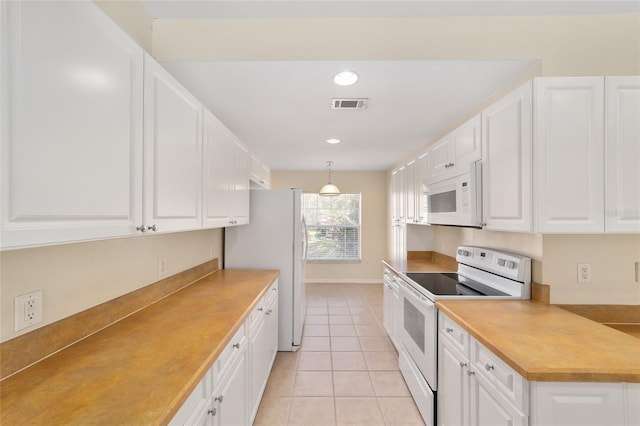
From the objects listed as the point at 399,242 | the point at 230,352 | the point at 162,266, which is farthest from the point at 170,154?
the point at 399,242

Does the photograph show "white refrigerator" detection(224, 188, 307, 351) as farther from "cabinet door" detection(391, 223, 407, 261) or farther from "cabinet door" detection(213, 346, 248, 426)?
"cabinet door" detection(391, 223, 407, 261)

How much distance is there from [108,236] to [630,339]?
2238 mm

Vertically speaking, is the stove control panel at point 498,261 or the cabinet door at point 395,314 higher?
the stove control panel at point 498,261

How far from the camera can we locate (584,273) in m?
1.79

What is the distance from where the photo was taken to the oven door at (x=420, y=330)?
1.95 metres

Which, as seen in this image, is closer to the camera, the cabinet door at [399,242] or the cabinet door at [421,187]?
the cabinet door at [421,187]

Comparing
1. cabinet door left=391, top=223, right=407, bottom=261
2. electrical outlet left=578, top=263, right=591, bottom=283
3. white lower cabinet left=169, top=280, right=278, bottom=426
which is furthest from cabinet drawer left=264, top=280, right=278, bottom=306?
electrical outlet left=578, top=263, right=591, bottom=283

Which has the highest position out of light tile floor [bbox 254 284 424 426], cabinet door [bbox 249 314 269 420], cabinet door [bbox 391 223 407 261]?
cabinet door [bbox 391 223 407 261]

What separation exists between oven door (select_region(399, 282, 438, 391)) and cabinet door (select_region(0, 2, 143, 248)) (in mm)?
1853

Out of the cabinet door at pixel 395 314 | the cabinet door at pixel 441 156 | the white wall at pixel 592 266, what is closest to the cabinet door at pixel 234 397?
the cabinet door at pixel 395 314

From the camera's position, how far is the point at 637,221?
5.05 feet

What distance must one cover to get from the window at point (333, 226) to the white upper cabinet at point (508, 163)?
4398 millimetres

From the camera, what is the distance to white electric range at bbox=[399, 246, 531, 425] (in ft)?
6.31

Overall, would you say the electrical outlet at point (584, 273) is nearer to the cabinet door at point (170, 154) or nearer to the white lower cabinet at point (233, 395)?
the white lower cabinet at point (233, 395)
